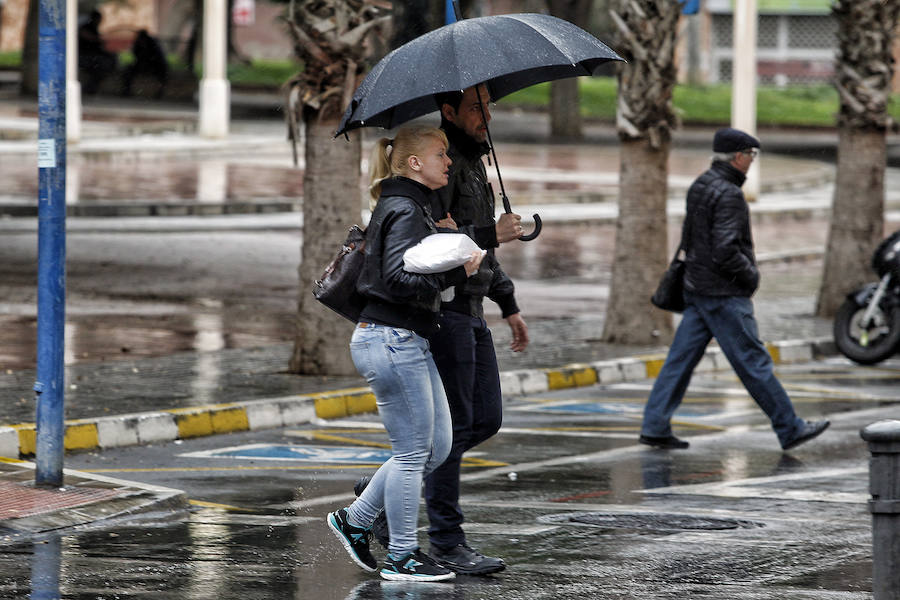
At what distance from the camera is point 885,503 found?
5.50m

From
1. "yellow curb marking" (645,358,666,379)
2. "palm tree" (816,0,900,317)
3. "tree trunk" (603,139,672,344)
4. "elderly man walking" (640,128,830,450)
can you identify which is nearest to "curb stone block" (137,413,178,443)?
"elderly man walking" (640,128,830,450)

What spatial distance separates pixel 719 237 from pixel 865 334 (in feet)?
14.8

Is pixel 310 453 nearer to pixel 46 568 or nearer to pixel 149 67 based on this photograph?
pixel 46 568

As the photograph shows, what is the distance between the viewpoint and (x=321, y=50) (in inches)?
477

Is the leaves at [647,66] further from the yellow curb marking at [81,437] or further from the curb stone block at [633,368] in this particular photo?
the yellow curb marking at [81,437]

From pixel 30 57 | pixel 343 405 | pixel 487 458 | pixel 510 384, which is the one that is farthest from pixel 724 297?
pixel 30 57

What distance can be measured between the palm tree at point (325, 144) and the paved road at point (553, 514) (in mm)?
1149

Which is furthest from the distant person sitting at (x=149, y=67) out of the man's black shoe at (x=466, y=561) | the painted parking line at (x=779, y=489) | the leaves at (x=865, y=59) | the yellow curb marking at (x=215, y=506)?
the man's black shoe at (x=466, y=561)

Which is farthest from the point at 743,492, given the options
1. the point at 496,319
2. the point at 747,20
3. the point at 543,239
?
the point at 747,20

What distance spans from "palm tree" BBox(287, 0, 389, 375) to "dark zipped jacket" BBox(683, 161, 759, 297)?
2.53m

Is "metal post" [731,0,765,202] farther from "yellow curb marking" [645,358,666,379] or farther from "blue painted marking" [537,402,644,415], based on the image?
"blue painted marking" [537,402,644,415]

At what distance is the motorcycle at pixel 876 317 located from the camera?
47.2 feet

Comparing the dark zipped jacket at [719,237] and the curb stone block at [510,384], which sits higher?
the dark zipped jacket at [719,237]

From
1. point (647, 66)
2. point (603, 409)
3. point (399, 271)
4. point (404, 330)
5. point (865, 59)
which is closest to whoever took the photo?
point (399, 271)
